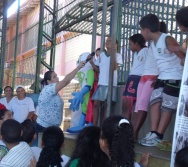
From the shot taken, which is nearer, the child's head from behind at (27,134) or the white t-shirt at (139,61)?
the child's head from behind at (27,134)

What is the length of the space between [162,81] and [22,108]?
12.2ft

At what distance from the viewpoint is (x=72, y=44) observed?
18344 mm

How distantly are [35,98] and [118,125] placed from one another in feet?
19.8

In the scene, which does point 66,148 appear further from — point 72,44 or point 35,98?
point 72,44

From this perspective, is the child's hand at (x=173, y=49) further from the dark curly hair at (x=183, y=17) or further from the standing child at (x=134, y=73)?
the standing child at (x=134, y=73)

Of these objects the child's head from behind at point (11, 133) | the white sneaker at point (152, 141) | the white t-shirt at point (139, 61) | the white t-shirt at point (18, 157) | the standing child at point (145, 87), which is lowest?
the white t-shirt at point (18, 157)

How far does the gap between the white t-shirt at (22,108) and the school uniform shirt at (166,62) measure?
12.1 feet

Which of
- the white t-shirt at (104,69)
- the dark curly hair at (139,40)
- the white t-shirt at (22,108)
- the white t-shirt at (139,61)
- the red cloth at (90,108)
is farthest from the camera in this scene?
the white t-shirt at (22,108)

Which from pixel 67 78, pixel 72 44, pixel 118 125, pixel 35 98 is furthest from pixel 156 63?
pixel 72 44

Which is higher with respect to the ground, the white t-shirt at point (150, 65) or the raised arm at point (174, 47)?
the raised arm at point (174, 47)

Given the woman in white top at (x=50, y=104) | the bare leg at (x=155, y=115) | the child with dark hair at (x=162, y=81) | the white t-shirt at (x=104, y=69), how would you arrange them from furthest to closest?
the white t-shirt at (x=104, y=69) → the woman in white top at (x=50, y=104) → the bare leg at (x=155, y=115) → the child with dark hair at (x=162, y=81)

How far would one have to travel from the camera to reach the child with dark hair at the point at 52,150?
11.8 feet

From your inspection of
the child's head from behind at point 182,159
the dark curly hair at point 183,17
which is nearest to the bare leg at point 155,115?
the dark curly hair at point 183,17

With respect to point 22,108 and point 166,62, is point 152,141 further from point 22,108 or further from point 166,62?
point 22,108
